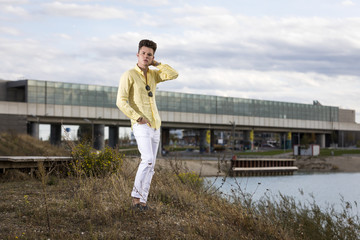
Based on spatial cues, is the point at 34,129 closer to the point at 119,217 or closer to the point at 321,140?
the point at 119,217

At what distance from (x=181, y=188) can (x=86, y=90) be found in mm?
59646

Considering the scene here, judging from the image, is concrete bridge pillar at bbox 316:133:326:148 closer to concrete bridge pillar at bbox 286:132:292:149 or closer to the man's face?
concrete bridge pillar at bbox 286:132:292:149

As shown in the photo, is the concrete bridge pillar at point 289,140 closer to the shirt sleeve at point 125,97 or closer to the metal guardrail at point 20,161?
the metal guardrail at point 20,161

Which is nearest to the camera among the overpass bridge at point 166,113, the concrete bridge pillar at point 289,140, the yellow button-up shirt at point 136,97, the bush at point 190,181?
the yellow button-up shirt at point 136,97

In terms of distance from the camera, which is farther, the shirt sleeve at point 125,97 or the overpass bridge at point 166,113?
the overpass bridge at point 166,113

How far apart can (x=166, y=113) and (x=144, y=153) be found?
67.6 metres

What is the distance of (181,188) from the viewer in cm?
997

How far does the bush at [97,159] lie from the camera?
1180 centimetres

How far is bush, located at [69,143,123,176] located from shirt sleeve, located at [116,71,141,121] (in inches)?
175

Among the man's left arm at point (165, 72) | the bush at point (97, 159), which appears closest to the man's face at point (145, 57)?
the man's left arm at point (165, 72)

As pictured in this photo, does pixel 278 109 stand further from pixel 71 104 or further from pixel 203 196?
pixel 203 196

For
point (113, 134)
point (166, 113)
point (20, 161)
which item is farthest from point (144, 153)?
point (113, 134)

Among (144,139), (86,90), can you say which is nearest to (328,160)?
(86,90)

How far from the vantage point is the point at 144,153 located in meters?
7.15
